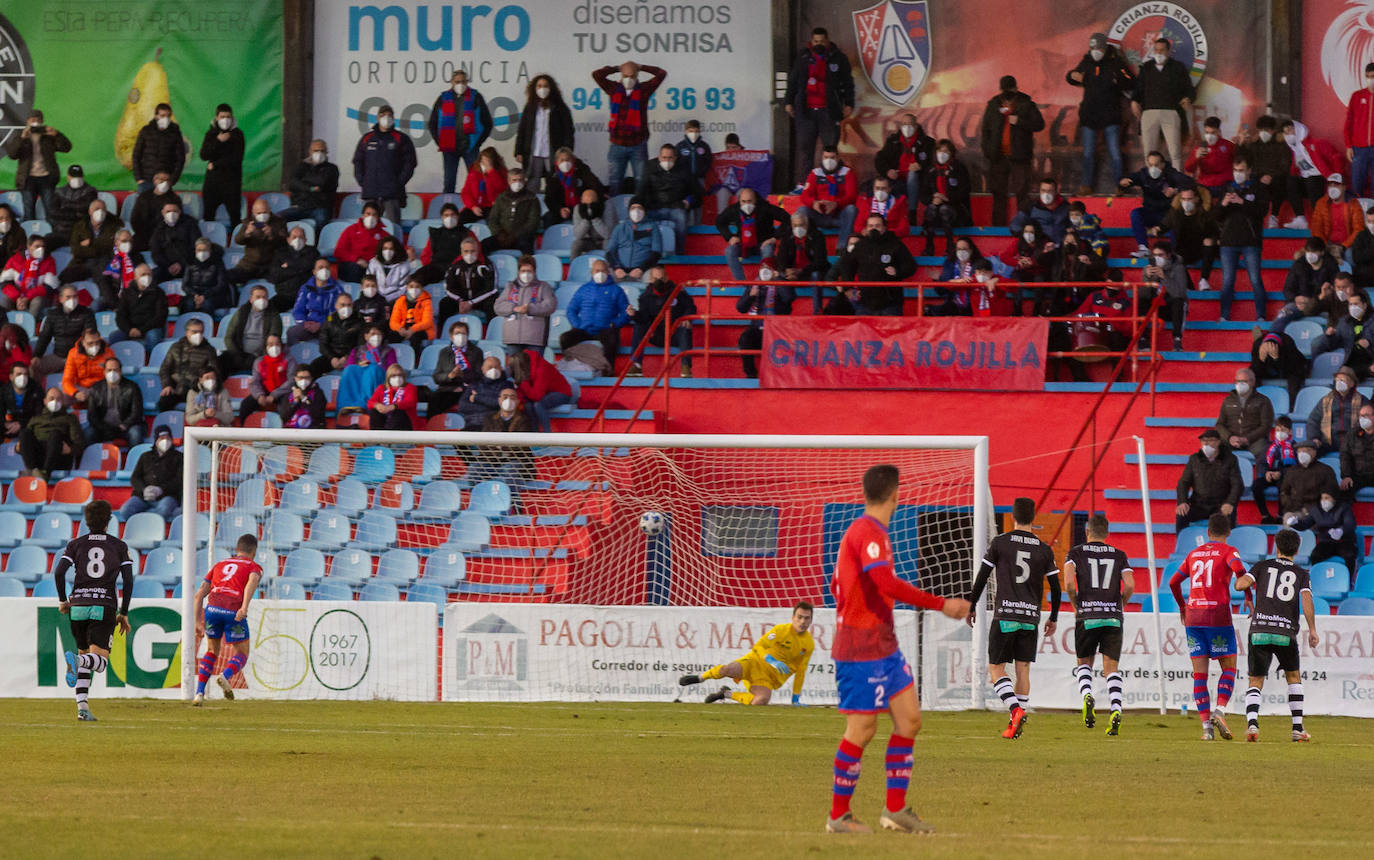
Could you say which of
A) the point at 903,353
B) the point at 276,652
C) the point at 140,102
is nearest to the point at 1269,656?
the point at 903,353

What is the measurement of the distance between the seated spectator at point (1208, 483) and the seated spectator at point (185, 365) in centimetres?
1240

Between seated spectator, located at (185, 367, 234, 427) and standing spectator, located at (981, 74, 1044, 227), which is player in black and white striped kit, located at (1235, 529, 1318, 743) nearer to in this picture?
standing spectator, located at (981, 74, 1044, 227)

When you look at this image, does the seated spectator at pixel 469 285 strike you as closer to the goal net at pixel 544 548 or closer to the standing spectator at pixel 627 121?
the standing spectator at pixel 627 121

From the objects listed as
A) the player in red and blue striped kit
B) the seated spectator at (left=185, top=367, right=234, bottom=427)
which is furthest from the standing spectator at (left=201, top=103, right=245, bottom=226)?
the player in red and blue striped kit

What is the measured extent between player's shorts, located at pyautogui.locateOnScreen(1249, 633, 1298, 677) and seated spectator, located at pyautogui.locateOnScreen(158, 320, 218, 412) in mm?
14139

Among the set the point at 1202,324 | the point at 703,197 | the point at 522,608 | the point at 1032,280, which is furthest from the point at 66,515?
the point at 1202,324

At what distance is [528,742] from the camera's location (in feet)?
46.0

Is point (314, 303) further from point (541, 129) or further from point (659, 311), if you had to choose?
point (659, 311)

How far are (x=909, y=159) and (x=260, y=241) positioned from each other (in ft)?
30.5

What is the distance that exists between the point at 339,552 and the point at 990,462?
8.05 metres

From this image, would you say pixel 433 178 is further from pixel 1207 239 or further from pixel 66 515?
pixel 1207 239

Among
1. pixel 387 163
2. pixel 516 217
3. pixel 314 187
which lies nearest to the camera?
pixel 516 217

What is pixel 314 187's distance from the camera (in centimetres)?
2734

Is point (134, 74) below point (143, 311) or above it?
above
